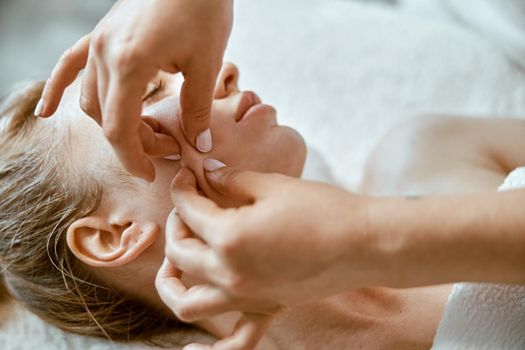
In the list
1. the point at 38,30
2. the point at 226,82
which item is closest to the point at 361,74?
the point at 226,82

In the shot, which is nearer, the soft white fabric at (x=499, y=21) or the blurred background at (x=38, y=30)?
the soft white fabric at (x=499, y=21)

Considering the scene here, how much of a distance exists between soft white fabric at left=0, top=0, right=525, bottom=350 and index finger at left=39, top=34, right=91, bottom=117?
2.61 ft

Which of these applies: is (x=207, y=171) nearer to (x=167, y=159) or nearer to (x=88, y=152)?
(x=167, y=159)

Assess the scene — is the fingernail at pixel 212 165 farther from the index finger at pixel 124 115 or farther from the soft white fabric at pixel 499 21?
the soft white fabric at pixel 499 21

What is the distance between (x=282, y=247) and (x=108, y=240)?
1.41ft

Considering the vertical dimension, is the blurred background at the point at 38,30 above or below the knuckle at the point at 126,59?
below

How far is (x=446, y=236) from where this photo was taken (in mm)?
681

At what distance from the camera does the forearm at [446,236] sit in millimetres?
677

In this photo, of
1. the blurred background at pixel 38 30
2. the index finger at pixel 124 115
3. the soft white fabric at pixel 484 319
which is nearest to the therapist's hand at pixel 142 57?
the index finger at pixel 124 115

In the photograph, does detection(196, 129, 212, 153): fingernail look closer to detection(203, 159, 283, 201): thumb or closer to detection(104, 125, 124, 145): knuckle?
detection(203, 159, 283, 201): thumb

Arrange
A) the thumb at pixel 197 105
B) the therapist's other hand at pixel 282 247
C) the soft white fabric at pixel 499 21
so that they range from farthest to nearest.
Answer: the soft white fabric at pixel 499 21 < the thumb at pixel 197 105 < the therapist's other hand at pixel 282 247

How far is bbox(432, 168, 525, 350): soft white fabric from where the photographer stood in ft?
3.01

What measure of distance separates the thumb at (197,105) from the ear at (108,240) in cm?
17

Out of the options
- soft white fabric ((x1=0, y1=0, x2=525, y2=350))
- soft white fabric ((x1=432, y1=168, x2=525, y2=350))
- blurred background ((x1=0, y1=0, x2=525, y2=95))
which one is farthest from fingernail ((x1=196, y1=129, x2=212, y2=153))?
blurred background ((x1=0, y1=0, x2=525, y2=95))
